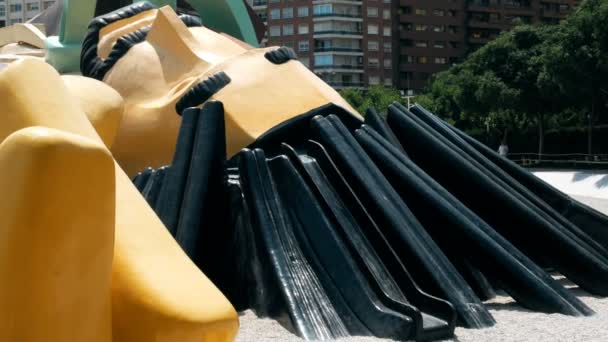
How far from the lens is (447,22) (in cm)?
7888

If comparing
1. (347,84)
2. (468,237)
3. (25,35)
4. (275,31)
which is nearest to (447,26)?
(347,84)

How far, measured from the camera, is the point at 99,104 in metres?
5.34

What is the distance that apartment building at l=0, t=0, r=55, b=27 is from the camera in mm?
88500

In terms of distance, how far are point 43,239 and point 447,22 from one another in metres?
78.3

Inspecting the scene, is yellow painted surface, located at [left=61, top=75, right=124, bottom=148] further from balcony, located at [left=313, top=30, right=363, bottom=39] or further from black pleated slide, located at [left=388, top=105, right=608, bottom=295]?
balcony, located at [left=313, top=30, right=363, bottom=39]

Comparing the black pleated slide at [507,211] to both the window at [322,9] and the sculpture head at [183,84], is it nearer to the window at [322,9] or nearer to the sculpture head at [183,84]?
the sculpture head at [183,84]

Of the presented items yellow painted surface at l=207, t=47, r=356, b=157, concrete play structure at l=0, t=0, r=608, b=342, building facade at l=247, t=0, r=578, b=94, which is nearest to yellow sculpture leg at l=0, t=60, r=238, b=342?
concrete play structure at l=0, t=0, r=608, b=342

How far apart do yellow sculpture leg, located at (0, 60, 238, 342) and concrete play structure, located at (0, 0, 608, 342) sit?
0.01 m

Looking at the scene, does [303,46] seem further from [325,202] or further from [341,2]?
[325,202]

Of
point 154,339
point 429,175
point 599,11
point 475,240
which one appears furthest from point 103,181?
point 599,11

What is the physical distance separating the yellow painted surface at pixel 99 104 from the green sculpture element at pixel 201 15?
8164 mm

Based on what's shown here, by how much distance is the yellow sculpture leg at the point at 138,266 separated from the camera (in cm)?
365

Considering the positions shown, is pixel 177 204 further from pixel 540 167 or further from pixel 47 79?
pixel 540 167

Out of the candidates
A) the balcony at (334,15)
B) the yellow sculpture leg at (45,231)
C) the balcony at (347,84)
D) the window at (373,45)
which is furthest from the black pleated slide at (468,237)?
the window at (373,45)
